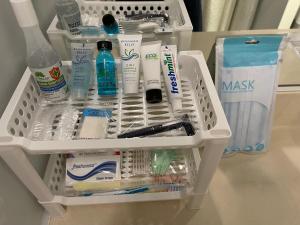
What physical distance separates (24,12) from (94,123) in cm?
21

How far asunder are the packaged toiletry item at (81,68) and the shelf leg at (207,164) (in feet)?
0.89

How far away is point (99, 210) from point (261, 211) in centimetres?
44

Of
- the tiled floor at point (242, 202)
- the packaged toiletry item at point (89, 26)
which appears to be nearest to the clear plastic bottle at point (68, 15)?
the packaged toiletry item at point (89, 26)

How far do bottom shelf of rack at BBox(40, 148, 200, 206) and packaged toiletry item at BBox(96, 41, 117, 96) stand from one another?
0.73ft

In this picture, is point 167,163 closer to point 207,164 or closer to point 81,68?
point 207,164

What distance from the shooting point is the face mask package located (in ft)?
2.11

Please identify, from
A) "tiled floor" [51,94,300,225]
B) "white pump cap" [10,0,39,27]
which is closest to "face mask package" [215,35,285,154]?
"tiled floor" [51,94,300,225]

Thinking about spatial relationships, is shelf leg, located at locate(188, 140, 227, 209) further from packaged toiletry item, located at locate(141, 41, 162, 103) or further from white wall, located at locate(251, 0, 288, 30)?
white wall, located at locate(251, 0, 288, 30)

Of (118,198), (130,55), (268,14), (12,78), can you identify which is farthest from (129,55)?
(268,14)

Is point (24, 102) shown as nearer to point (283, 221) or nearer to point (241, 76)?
point (241, 76)

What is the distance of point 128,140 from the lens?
39cm

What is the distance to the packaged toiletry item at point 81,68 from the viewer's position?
488mm

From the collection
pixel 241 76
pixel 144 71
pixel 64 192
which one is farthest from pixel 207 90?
pixel 64 192

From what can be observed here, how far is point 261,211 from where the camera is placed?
0.68 m
